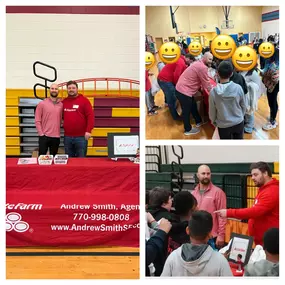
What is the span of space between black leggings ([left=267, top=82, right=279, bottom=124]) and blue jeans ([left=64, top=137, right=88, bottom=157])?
2309 millimetres

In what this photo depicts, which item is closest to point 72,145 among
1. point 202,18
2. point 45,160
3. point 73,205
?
point 45,160

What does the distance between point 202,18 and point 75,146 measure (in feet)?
7.61

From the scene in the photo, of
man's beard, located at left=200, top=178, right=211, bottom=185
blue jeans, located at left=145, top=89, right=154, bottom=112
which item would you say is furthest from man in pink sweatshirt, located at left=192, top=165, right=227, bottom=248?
blue jeans, located at left=145, top=89, right=154, bottom=112

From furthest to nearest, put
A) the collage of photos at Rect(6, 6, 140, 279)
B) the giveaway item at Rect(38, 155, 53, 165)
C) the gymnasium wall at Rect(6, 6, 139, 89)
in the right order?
the gymnasium wall at Rect(6, 6, 139, 89) → the giveaway item at Rect(38, 155, 53, 165) → the collage of photos at Rect(6, 6, 140, 279)

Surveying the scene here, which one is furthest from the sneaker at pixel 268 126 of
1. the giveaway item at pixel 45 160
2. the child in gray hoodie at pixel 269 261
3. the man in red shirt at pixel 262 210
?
the giveaway item at pixel 45 160

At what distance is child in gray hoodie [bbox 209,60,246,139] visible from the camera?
3.45 m

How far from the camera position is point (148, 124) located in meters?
3.46

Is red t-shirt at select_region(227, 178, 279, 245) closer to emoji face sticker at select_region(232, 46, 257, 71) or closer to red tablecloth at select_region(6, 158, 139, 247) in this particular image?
emoji face sticker at select_region(232, 46, 257, 71)

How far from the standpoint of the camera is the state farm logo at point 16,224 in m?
4.40

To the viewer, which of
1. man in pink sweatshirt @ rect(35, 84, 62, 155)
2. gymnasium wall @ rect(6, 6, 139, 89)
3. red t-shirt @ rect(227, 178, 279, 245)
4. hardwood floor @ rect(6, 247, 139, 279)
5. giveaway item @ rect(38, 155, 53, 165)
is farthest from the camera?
gymnasium wall @ rect(6, 6, 139, 89)

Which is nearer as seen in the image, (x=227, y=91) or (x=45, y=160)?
(x=227, y=91)

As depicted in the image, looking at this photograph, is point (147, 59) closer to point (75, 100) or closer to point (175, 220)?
point (175, 220)

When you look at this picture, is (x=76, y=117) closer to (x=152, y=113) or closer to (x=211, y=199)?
(x=152, y=113)

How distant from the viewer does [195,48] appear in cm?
345
